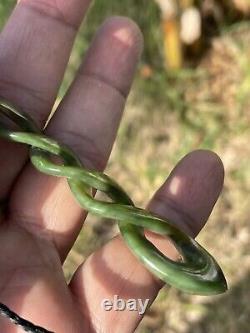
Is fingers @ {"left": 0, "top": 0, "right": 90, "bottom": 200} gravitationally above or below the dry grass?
above

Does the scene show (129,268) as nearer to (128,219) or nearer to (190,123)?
(128,219)

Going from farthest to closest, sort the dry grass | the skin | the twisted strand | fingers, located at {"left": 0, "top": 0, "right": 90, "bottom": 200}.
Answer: the dry grass
fingers, located at {"left": 0, "top": 0, "right": 90, "bottom": 200}
the skin
the twisted strand

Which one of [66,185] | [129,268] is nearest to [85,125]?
[66,185]

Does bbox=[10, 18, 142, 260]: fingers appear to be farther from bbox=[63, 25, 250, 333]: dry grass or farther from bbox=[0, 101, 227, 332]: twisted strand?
bbox=[63, 25, 250, 333]: dry grass

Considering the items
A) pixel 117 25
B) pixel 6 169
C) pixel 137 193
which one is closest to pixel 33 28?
pixel 117 25

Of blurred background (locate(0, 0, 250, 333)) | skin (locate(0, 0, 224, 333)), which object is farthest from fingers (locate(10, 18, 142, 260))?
blurred background (locate(0, 0, 250, 333))

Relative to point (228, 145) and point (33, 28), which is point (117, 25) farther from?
point (228, 145)

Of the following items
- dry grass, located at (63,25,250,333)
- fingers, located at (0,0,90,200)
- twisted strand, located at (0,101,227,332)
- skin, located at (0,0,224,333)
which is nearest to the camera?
twisted strand, located at (0,101,227,332)
